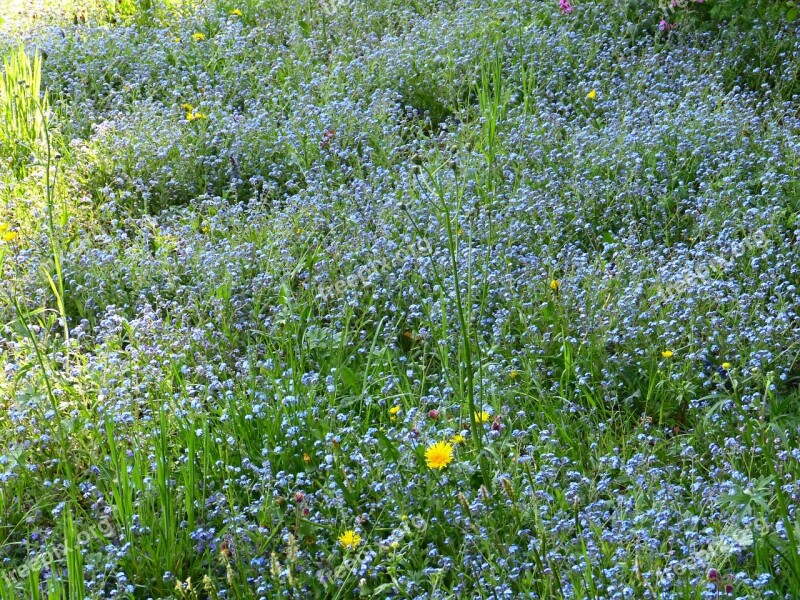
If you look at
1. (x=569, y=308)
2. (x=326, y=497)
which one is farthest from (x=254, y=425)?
(x=569, y=308)

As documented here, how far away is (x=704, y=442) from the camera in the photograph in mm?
2883

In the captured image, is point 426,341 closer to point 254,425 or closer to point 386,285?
point 386,285

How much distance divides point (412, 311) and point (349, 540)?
121 cm

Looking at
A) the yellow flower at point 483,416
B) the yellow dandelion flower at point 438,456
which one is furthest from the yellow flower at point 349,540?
the yellow flower at point 483,416

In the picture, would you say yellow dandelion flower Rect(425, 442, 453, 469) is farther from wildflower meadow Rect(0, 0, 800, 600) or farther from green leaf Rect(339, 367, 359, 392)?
green leaf Rect(339, 367, 359, 392)

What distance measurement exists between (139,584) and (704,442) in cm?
175

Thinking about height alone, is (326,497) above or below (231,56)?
below

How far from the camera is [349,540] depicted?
2.46 m

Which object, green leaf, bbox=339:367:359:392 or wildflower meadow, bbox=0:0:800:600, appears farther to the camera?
green leaf, bbox=339:367:359:392

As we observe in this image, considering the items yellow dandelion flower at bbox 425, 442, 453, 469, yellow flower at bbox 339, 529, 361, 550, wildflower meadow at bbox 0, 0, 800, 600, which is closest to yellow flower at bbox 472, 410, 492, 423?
wildflower meadow at bbox 0, 0, 800, 600

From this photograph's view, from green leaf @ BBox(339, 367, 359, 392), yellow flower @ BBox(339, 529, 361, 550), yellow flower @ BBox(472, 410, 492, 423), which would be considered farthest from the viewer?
green leaf @ BBox(339, 367, 359, 392)

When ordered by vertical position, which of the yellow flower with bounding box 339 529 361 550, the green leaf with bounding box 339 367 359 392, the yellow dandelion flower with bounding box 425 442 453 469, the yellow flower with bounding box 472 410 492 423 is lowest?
the yellow flower with bounding box 339 529 361 550

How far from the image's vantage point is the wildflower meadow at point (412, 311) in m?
2.50

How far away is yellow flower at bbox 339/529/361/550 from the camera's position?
2.46 meters
